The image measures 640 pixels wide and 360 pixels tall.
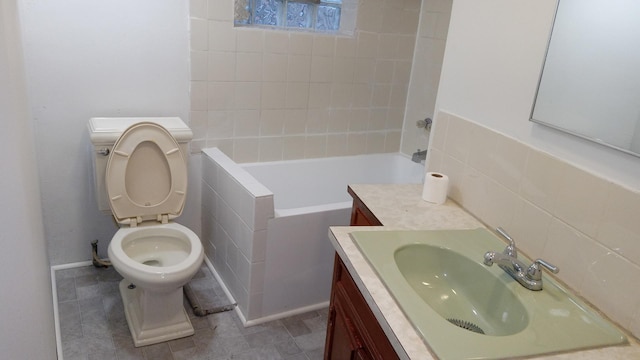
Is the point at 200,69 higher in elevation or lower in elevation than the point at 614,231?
higher

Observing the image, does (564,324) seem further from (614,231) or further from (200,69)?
(200,69)

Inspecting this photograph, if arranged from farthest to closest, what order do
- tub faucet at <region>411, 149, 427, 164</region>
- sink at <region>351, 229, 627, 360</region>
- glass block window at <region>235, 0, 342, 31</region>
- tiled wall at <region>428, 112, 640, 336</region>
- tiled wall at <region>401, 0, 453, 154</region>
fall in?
tub faucet at <region>411, 149, 427, 164</region> → tiled wall at <region>401, 0, 453, 154</region> → glass block window at <region>235, 0, 342, 31</region> → tiled wall at <region>428, 112, 640, 336</region> → sink at <region>351, 229, 627, 360</region>

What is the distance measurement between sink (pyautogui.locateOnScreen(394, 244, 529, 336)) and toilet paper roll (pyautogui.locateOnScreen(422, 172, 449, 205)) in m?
0.38

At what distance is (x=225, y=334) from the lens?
229cm

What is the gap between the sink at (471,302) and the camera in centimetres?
106

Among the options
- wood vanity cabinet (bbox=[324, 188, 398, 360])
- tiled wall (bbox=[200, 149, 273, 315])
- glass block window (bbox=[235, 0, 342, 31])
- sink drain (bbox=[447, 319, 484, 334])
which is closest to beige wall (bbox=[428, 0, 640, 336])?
sink drain (bbox=[447, 319, 484, 334])

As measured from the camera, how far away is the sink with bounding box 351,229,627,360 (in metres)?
1.06

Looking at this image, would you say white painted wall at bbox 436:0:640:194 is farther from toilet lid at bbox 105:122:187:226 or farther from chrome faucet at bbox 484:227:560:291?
toilet lid at bbox 105:122:187:226

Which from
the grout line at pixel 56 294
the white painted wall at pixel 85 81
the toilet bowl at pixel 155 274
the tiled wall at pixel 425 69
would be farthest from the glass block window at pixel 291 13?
the grout line at pixel 56 294

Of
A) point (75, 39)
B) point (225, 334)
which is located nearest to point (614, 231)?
point (225, 334)

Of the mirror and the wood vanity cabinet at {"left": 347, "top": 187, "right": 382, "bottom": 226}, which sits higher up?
the mirror

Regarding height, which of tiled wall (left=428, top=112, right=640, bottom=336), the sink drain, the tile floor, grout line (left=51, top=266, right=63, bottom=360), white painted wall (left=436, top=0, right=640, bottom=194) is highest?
white painted wall (left=436, top=0, right=640, bottom=194)

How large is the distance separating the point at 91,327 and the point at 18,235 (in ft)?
4.69

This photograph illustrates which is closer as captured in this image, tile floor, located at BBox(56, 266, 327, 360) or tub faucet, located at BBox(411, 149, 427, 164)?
tile floor, located at BBox(56, 266, 327, 360)
